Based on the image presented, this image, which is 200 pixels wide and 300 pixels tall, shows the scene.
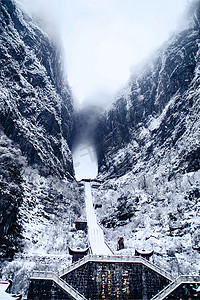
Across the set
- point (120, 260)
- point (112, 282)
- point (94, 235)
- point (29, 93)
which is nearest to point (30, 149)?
point (29, 93)

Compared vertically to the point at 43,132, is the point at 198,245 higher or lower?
lower

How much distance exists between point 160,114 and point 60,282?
76164mm

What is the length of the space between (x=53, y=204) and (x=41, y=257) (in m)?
20.6

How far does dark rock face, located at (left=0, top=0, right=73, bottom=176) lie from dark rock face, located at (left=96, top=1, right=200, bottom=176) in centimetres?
2609

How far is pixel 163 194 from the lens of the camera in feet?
184

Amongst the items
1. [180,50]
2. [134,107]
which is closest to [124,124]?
[134,107]

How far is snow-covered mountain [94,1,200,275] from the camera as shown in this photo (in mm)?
41000

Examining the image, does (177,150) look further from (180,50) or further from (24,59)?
(24,59)

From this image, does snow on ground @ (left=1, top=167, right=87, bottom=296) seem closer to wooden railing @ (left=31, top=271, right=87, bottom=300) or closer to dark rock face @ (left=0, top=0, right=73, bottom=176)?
wooden railing @ (left=31, top=271, right=87, bottom=300)

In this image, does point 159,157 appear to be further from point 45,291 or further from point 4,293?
point 4,293

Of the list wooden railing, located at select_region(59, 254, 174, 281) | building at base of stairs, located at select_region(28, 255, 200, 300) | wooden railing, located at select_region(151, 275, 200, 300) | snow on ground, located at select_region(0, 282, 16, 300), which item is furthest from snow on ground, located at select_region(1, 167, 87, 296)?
wooden railing, located at select_region(151, 275, 200, 300)

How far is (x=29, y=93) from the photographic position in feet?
258

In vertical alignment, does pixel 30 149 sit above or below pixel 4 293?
above

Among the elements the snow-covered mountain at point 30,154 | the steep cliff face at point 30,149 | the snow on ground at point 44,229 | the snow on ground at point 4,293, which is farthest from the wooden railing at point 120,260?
the steep cliff face at point 30,149
